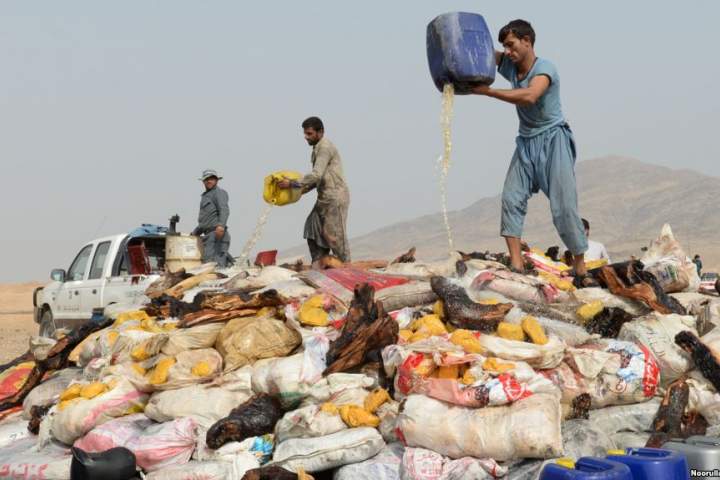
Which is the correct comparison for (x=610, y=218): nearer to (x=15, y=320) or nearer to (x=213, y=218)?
(x=15, y=320)

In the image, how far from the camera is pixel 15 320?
2316 cm

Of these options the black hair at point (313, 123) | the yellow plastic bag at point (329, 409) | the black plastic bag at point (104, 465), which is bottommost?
the black plastic bag at point (104, 465)

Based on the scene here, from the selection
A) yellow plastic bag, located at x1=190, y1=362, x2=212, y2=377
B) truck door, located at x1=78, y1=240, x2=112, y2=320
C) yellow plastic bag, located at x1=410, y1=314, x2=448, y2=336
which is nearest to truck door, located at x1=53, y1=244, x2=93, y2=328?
truck door, located at x1=78, y1=240, x2=112, y2=320

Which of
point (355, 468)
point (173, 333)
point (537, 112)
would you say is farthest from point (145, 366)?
point (537, 112)

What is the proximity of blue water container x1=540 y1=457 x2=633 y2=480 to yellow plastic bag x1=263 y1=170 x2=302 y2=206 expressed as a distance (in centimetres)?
→ 583

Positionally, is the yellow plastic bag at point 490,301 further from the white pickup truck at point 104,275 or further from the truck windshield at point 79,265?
the truck windshield at point 79,265

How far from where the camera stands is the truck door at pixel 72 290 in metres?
10.1

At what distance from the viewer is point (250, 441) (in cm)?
440

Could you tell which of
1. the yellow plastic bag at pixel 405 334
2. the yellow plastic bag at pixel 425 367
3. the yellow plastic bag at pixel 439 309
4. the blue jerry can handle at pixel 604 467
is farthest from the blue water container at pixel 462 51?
the blue jerry can handle at pixel 604 467

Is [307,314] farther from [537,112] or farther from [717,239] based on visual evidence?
[717,239]

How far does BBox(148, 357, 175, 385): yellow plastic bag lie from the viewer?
194 inches

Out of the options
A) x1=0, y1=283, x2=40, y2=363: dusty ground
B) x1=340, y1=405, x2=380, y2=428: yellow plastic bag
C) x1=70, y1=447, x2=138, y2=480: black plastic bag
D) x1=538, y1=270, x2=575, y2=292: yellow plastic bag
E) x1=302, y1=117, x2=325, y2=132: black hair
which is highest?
x1=302, y1=117, x2=325, y2=132: black hair

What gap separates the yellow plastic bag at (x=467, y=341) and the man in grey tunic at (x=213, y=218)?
6.07 m

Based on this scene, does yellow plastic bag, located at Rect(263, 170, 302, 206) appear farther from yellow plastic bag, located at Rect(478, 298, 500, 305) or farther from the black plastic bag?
the black plastic bag
